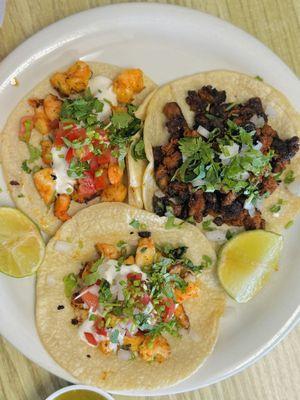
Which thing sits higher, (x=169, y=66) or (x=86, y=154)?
(x=169, y=66)

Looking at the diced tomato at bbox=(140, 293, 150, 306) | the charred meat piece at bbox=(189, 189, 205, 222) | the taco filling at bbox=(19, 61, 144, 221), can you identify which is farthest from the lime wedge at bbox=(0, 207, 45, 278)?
the charred meat piece at bbox=(189, 189, 205, 222)

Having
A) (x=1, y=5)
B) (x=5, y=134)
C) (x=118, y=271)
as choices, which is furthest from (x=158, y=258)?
(x=1, y=5)

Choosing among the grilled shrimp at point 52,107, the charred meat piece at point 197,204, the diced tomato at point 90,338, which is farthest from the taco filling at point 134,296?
the grilled shrimp at point 52,107

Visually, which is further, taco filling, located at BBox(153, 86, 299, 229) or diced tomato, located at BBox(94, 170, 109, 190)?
diced tomato, located at BBox(94, 170, 109, 190)

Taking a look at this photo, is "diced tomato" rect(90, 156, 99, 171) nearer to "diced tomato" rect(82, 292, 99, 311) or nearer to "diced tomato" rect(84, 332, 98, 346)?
"diced tomato" rect(82, 292, 99, 311)

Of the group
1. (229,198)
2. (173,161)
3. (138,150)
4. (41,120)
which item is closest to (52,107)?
(41,120)

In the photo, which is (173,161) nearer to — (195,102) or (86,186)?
(195,102)

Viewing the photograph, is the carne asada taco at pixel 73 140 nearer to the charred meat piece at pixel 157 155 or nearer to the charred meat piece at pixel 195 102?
the charred meat piece at pixel 157 155
